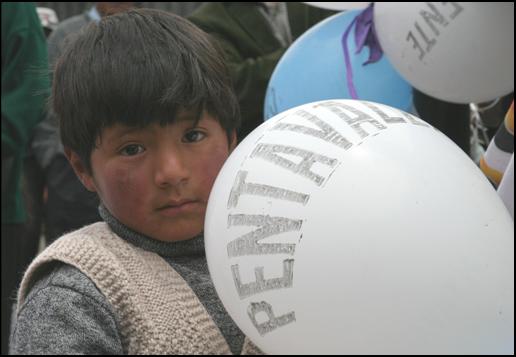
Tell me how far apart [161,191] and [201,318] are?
0.55 ft

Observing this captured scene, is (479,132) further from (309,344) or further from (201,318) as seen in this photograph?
(309,344)

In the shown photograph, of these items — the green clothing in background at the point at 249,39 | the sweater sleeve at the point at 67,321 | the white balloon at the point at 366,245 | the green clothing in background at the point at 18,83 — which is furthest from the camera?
the green clothing in background at the point at 18,83

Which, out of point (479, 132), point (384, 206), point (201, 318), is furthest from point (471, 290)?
point (479, 132)

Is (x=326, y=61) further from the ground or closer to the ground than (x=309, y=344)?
closer to the ground

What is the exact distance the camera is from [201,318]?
123 cm

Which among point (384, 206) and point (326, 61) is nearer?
point (384, 206)

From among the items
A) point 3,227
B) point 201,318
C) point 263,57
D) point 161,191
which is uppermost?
point 161,191

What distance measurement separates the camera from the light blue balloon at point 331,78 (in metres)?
1.74

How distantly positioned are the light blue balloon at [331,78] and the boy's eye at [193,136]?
50 centimetres

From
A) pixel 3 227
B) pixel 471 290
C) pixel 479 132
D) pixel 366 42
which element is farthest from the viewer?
pixel 3 227

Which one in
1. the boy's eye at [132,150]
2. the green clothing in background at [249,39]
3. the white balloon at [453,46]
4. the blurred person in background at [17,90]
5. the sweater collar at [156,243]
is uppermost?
the white balloon at [453,46]

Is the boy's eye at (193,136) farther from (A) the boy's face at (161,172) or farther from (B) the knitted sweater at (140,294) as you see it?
(B) the knitted sweater at (140,294)

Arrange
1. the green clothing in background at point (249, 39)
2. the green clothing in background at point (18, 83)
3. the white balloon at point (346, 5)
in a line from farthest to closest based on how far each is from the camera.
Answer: the green clothing in background at point (18, 83), the green clothing in background at point (249, 39), the white balloon at point (346, 5)

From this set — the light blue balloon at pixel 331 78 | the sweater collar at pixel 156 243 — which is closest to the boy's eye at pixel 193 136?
the sweater collar at pixel 156 243
